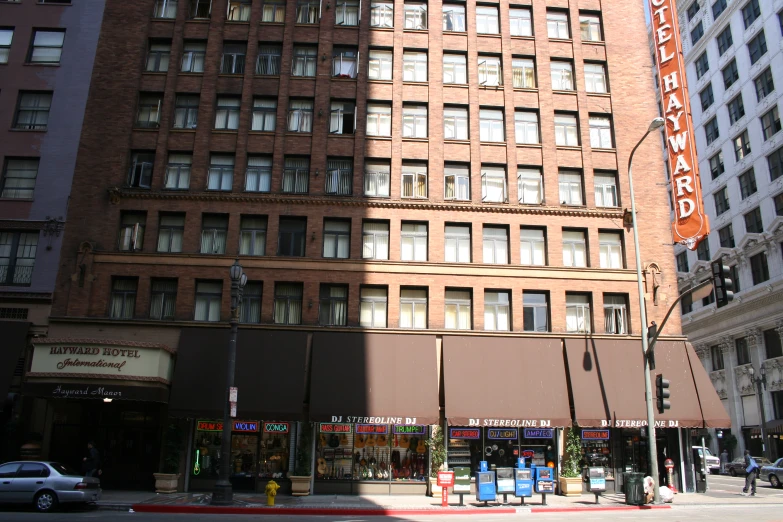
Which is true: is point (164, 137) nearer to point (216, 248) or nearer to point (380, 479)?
point (216, 248)

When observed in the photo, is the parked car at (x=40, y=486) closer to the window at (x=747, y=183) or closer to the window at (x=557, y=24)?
the window at (x=557, y=24)

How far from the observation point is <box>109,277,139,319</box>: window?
97.8 ft

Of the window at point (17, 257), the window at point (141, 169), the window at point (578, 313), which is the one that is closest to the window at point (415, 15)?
the window at point (141, 169)

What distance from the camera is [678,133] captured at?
31969 millimetres

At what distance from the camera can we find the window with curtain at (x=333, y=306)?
3005cm

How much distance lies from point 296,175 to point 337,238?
4.16 meters

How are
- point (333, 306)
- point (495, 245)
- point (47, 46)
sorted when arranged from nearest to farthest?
1. point (333, 306)
2. point (495, 245)
3. point (47, 46)

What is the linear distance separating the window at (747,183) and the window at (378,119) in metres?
40.9

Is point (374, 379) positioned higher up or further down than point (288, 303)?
further down

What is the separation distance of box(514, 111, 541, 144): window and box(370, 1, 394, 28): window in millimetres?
9290

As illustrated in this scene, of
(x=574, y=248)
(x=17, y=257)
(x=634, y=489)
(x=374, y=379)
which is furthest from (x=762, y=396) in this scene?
(x=17, y=257)

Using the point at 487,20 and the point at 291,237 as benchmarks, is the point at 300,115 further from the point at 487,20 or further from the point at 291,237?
the point at 487,20

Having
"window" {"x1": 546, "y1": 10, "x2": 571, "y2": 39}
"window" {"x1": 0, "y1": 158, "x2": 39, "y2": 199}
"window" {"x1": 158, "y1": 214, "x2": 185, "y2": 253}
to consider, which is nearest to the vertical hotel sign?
"window" {"x1": 546, "y1": 10, "x2": 571, "y2": 39}

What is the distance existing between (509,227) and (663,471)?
46.7ft
